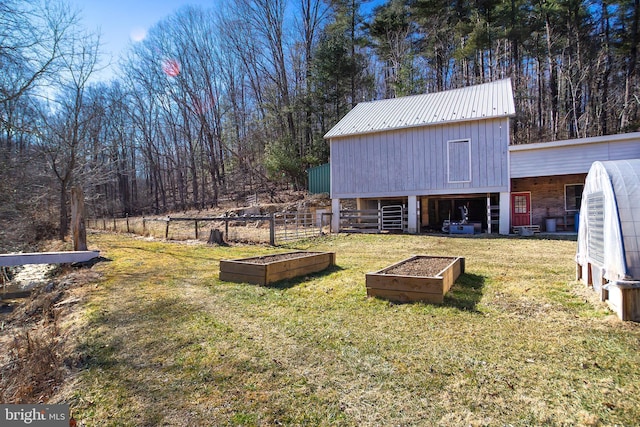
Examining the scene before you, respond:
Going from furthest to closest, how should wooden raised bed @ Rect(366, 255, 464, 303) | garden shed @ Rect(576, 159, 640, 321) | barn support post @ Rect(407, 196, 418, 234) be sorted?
barn support post @ Rect(407, 196, 418, 234)
wooden raised bed @ Rect(366, 255, 464, 303)
garden shed @ Rect(576, 159, 640, 321)

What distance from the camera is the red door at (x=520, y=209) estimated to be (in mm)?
14648

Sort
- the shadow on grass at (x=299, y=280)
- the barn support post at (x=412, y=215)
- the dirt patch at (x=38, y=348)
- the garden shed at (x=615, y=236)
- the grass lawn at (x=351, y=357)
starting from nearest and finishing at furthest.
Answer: the grass lawn at (x=351, y=357), the dirt patch at (x=38, y=348), the garden shed at (x=615, y=236), the shadow on grass at (x=299, y=280), the barn support post at (x=412, y=215)

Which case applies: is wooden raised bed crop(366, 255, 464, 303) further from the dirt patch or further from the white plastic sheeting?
the dirt patch

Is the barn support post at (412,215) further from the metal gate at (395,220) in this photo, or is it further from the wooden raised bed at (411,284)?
the wooden raised bed at (411,284)

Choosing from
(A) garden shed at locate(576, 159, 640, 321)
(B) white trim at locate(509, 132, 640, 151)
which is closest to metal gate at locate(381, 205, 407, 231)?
(B) white trim at locate(509, 132, 640, 151)

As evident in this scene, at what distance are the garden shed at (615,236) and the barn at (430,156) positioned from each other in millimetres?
8743

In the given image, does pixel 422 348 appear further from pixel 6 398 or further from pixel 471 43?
pixel 471 43

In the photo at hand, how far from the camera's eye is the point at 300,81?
2542 cm

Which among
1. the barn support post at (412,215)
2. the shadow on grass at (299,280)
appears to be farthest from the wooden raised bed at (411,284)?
the barn support post at (412,215)

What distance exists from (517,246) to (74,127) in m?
17.2

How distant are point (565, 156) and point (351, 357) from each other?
13.2 metres

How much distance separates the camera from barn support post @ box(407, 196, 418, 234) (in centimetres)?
1452

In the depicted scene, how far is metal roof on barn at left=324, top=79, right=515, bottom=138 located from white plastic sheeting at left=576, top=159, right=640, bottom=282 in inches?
366

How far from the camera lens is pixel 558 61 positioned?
22.3 meters
